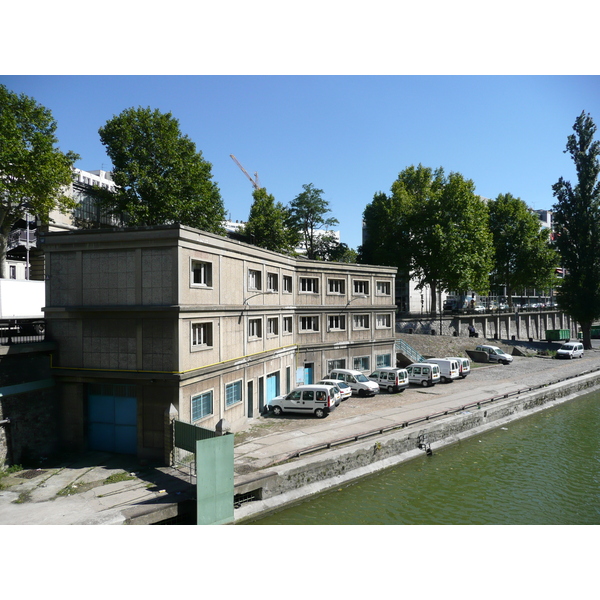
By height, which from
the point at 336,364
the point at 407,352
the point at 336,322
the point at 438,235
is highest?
the point at 438,235

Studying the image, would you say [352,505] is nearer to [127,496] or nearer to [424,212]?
[127,496]

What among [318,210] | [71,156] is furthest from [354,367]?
[318,210]

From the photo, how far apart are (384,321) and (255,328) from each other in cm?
1786

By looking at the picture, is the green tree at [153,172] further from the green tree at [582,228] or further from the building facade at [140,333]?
the green tree at [582,228]

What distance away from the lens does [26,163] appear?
33.3 metres

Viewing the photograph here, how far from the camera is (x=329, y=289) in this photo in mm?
37625

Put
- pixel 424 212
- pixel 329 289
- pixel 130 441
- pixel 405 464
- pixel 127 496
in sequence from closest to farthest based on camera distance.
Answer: pixel 127 496, pixel 130 441, pixel 405 464, pixel 329 289, pixel 424 212

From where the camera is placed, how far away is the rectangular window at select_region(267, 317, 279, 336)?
30391mm

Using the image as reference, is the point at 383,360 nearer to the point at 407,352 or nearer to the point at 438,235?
the point at 407,352

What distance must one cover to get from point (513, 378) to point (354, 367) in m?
14.8

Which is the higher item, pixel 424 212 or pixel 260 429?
pixel 424 212

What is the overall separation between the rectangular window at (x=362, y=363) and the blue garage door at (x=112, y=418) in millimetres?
22238

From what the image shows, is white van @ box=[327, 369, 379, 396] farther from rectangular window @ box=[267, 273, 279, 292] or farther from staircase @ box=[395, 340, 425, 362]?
staircase @ box=[395, 340, 425, 362]

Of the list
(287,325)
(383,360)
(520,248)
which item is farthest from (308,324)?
(520,248)
